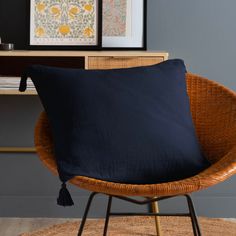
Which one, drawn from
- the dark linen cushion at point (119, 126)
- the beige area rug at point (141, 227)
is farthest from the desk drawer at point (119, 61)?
the beige area rug at point (141, 227)

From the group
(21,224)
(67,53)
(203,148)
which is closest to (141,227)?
(21,224)

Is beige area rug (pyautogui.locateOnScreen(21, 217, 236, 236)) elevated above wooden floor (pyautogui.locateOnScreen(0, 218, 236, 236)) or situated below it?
above

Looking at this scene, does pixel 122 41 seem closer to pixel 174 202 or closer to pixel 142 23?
pixel 142 23

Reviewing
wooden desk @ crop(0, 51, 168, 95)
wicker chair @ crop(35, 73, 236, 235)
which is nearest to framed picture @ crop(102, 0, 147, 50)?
wooden desk @ crop(0, 51, 168, 95)

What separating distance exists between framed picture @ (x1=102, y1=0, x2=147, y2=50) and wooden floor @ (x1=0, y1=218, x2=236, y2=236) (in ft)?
3.04

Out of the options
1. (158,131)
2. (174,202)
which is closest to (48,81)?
(158,131)

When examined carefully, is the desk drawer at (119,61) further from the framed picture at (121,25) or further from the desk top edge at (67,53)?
the framed picture at (121,25)

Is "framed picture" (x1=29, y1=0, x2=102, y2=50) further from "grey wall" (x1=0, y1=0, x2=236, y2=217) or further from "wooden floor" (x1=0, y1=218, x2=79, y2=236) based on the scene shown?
"wooden floor" (x1=0, y1=218, x2=79, y2=236)

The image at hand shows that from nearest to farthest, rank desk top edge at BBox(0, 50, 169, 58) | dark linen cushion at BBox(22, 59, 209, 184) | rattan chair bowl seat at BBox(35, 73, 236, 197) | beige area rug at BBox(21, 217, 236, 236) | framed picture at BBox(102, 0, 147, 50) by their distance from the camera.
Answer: rattan chair bowl seat at BBox(35, 73, 236, 197)
dark linen cushion at BBox(22, 59, 209, 184)
desk top edge at BBox(0, 50, 169, 58)
beige area rug at BBox(21, 217, 236, 236)
framed picture at BBox(102, 0, 147, 50)

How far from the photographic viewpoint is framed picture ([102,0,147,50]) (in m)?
2.92

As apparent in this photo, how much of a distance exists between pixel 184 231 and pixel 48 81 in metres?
1.14

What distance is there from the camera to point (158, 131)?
2.05 m

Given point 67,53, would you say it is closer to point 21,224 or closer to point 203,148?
point 203,148

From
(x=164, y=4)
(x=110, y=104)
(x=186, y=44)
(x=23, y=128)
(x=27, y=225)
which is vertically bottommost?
(x=27, y=225)
